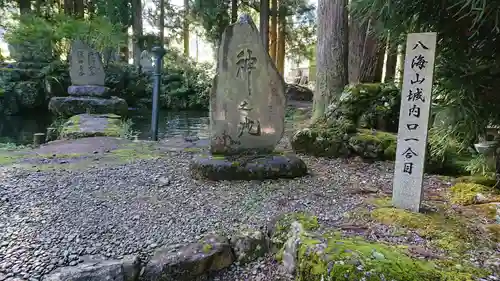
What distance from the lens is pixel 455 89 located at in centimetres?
275

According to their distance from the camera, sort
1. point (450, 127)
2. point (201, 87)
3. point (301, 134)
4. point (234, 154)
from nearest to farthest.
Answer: point (450, 127) < point (234, 154) < point (301, 134) < point (201, 87)

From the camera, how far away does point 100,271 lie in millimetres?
2043

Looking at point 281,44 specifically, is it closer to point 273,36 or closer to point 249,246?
point 273,36

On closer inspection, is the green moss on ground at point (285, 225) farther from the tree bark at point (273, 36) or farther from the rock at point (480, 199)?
the tree bark at point (273, 36)

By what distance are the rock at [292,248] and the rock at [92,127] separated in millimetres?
5274

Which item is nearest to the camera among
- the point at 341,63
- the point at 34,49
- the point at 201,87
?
the point at 341,63

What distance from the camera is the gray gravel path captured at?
7.60 feet

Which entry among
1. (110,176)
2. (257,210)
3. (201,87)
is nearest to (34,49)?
(201,87)

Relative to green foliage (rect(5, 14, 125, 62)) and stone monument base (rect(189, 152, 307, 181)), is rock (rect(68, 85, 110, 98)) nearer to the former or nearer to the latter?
green foliage (rect(5, 14, 125, 62))

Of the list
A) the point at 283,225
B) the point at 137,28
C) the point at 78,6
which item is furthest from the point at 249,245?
the point at 78,6

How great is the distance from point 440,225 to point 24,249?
278cm

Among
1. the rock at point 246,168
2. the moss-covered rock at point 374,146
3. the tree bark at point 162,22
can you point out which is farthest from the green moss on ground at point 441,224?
the tree bark at point 162,22

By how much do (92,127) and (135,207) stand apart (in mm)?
4735

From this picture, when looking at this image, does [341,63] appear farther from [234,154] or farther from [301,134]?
[234,154]
